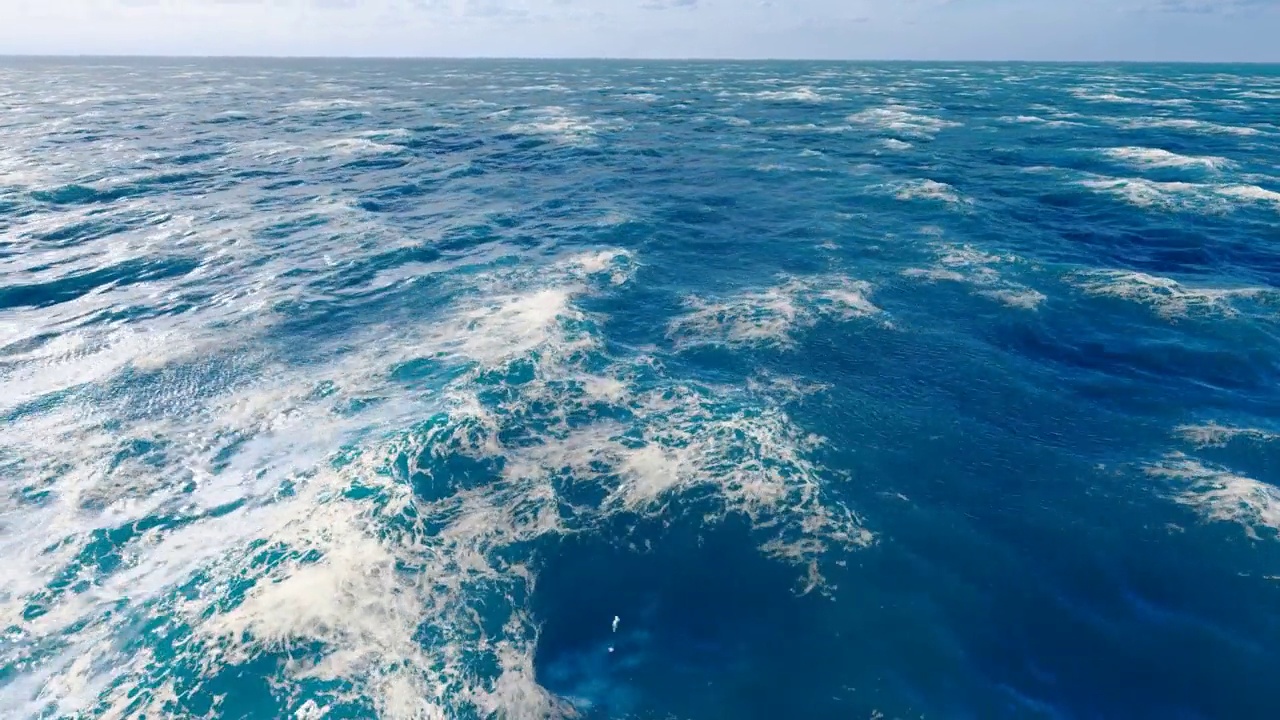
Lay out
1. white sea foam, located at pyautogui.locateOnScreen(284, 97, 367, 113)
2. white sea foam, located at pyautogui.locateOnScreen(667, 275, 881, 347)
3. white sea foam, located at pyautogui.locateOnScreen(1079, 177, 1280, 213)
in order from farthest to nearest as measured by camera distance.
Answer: white sea foam, located at pyautogui.locateOnScreen(284, 97, 367, 113) < white sea foam, located at pyautogui.locateOnScreen(1079, 177, 1280, 213) < white sea foam, located at pyautogui.locateOnScreen(667, 275, 881, 347)

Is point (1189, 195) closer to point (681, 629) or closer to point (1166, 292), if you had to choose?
point (1166, 292)

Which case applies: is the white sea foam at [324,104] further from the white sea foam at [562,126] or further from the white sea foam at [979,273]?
the white sea foam at [979,273]

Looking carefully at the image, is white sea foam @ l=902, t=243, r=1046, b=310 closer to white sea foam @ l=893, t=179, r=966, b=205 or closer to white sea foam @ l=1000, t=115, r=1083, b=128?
white sea foam @ l=893, t=179, r=966, b=205

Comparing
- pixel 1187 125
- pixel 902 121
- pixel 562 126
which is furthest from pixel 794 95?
pixel 1187 125

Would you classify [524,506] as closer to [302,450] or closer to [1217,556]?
[302,450]

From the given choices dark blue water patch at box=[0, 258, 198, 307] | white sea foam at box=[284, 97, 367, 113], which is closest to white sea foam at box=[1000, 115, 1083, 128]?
dark blue water patch at box=[0, 258, 198, 307]

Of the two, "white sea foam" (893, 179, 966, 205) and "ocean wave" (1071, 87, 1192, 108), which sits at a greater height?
"ocean wave" (1071, 87, 1192, 108)

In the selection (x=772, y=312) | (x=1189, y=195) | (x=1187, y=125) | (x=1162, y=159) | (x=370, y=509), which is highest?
(x=1187, y=125)
